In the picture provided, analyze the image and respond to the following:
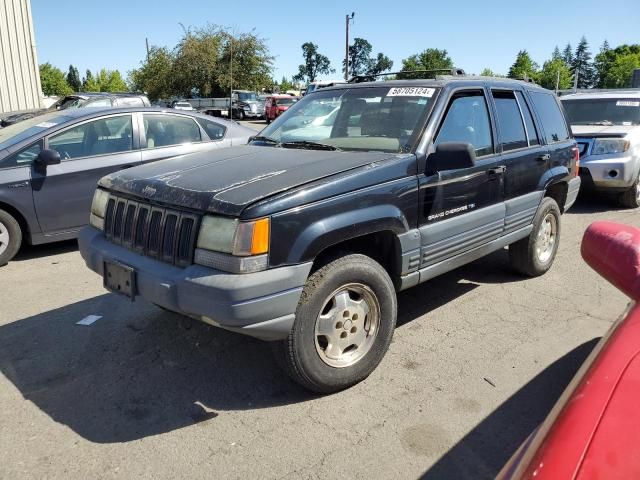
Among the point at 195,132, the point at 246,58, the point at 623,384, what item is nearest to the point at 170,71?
the point at 246,58

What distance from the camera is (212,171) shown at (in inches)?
132

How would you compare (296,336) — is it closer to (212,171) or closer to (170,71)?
(212,171)

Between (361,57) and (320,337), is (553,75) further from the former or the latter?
(320,337)

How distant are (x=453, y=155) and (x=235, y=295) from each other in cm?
171

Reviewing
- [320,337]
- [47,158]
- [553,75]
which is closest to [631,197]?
[320,337]

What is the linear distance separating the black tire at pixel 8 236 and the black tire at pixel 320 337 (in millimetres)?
4048

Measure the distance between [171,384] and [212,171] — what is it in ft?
4.48

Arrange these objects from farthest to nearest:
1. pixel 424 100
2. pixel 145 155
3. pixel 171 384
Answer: pixel 145 155
pixel 424 100
pixel 171 384

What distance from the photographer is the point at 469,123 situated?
4145 millimetres

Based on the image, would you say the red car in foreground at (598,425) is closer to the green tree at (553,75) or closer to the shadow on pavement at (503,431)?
the shadow on pavement at (503,431)

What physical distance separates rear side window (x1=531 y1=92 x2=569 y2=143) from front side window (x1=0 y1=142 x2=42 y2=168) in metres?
5.19

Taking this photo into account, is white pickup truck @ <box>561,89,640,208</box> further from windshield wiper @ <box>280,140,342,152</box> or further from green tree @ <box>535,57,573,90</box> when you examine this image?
green tree @ <box>535,57,573,90</box>

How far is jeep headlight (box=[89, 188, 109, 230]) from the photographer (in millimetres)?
3672

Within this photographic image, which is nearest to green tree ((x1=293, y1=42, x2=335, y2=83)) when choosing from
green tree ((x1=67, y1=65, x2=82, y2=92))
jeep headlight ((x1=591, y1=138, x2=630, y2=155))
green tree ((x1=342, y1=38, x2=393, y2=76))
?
green tree ((x1=342, y1=38, x2=393, y2=76))
